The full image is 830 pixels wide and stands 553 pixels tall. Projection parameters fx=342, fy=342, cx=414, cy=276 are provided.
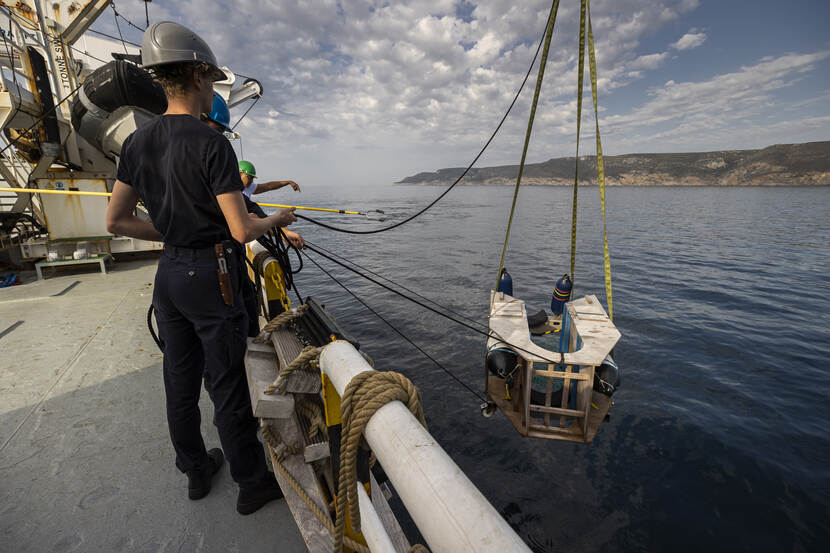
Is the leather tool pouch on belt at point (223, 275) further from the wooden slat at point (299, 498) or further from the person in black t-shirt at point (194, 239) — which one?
the wooden slat at point (299, 498)

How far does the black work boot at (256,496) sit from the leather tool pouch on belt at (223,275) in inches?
48.5

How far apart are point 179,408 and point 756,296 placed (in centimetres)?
1696

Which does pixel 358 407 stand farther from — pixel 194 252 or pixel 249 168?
pixel 249 168

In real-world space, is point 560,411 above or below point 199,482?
below

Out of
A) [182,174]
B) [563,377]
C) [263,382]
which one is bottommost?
[563,377]

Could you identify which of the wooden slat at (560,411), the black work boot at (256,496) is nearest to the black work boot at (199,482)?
the black work boot at (256,496)

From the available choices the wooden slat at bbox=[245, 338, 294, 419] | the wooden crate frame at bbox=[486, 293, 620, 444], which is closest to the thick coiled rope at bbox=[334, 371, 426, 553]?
the wooden slat at bbox=[245, 338, 294, 419]

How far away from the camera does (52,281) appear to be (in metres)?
7.66

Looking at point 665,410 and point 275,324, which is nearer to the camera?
point 275,324

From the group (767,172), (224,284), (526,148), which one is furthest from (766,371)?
(767,172)

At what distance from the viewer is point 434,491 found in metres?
0.77

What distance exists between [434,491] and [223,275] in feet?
5.81

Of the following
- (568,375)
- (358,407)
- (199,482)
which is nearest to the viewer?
(358,407)

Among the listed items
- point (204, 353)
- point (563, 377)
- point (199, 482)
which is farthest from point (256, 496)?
point (563, 377)
